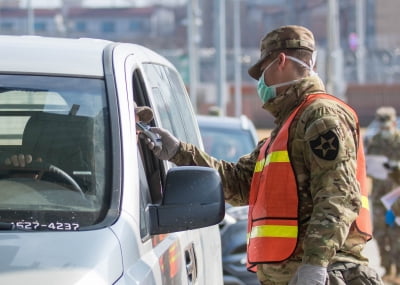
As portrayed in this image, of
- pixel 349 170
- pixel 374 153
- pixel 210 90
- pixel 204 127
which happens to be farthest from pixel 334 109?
pixel 210 90

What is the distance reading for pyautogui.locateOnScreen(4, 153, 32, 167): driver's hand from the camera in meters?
3.58

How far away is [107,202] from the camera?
329 cm

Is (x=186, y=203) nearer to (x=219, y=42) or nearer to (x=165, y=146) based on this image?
(x=165, y=146)

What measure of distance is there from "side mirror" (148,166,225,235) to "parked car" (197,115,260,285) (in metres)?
4.48

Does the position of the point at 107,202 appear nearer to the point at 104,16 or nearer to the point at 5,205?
the point at 5,205

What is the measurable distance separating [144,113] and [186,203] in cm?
75

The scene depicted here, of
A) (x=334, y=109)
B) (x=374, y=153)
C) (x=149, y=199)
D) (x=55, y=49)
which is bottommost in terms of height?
(x=374, y=153)

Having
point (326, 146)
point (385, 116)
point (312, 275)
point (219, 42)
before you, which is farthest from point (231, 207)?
point (219, 42)

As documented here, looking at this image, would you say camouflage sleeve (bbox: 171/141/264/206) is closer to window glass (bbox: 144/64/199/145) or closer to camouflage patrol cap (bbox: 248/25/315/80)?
window glass (bbox: 144/64/199/145)

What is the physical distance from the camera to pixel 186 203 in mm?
3367

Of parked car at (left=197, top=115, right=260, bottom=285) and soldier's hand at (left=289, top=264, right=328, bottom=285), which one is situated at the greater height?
soldier's hand at (left=289, top=264, right=328, bottom=285)

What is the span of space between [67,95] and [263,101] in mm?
980

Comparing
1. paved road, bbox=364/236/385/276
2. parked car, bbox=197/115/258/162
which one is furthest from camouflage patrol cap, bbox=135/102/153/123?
paved road, bbox=364/236/385/276

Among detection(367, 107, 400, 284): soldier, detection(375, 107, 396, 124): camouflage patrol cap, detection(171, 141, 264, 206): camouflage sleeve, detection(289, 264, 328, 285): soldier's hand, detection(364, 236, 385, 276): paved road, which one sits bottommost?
detection(364, 236, 385, 276): paved road
